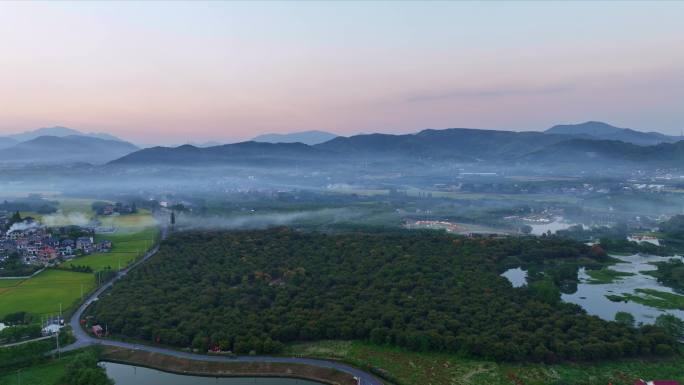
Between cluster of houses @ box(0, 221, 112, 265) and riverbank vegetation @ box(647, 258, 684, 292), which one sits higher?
cluster of houses @ box(0, 221, 112, 265)

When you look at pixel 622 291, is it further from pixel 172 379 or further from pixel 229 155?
pixel 229 155

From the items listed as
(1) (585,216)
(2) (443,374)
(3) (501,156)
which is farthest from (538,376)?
(3) (501,156)

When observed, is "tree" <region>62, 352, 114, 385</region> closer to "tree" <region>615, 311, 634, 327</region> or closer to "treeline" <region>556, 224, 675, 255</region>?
"tree" <region>615, 311, 634, 327</region>

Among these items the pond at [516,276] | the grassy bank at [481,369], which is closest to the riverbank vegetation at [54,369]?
the grassy bank at [481,369]

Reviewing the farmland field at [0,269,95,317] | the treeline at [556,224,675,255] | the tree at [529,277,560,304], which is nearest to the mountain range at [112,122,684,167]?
the treeline at [556,224,675,255]

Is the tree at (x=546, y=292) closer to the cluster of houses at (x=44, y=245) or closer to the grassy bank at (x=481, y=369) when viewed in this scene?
the grassy bank at (x=481, y=369)

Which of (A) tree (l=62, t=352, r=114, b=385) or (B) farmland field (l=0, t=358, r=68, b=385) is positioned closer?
(A) tree (l=62, t=352, r=114, b=385)
